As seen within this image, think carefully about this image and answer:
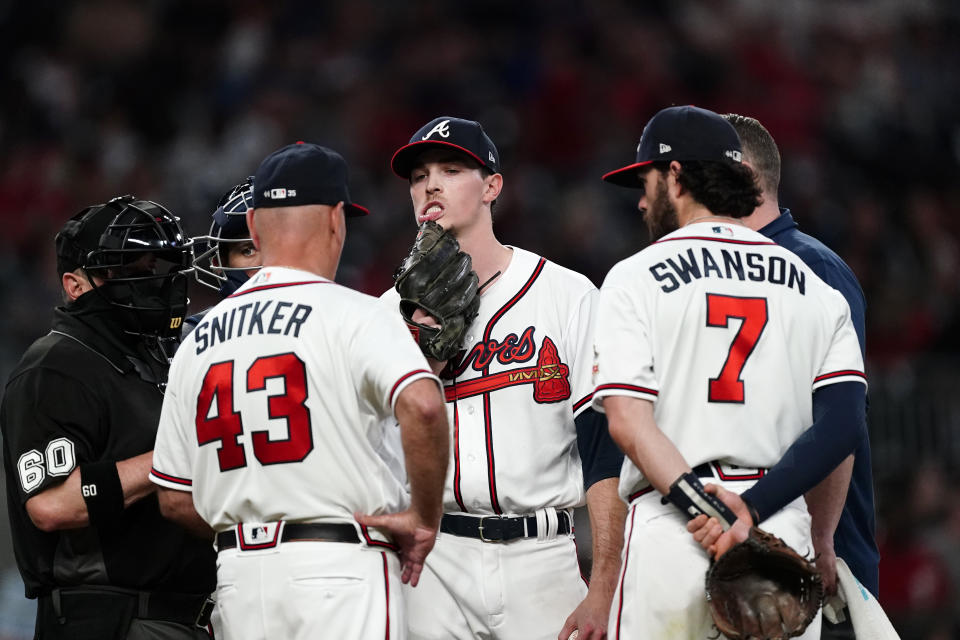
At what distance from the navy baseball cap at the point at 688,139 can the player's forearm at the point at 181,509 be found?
5.62ft

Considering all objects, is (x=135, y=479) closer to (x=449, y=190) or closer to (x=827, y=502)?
(x=449, y=190)

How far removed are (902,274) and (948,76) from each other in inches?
133

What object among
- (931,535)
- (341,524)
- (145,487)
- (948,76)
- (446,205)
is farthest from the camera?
(948,76)

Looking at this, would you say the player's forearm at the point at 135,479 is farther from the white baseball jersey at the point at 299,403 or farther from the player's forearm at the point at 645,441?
the player's forearm at the point at 645,441


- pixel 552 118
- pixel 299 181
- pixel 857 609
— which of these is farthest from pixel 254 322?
pixel 552 118

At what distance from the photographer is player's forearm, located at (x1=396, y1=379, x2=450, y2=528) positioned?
3371mm

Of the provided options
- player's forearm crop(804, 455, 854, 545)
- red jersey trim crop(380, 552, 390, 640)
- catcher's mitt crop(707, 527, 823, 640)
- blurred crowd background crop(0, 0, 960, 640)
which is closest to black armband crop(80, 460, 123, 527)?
red jersey trim crop(380, 552, 390, 640)

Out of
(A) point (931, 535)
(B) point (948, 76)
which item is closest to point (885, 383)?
(A) point (931, 535)

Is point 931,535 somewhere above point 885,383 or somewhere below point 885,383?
below

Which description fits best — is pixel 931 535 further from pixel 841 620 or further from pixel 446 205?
pixel 446 205

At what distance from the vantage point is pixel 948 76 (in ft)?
41.6

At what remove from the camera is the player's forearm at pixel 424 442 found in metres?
3.37

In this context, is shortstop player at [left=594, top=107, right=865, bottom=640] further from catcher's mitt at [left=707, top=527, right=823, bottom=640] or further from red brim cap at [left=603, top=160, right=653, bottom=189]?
red brim cap at [left=603, top=160, right=653, bottom=189]

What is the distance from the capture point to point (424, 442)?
11.2 feet
